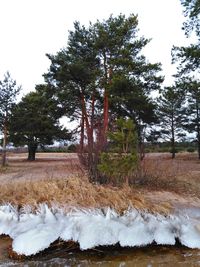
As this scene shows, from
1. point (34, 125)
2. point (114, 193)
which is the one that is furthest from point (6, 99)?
point (114, 193)

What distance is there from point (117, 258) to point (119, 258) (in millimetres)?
37

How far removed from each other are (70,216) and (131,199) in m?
1.52

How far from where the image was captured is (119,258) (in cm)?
621

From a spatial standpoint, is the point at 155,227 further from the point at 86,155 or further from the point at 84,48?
the point at 84,48

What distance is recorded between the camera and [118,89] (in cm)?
2048

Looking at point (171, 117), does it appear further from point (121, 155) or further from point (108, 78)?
point (121, 155)

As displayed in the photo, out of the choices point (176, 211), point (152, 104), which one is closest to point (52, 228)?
point (176, 211)

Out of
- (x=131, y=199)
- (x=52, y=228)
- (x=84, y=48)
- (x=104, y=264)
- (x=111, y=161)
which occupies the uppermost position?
(x=84, y=48)

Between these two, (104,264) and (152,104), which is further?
(152,104)

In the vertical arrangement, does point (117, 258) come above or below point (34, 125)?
below

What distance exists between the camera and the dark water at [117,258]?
5.95 m

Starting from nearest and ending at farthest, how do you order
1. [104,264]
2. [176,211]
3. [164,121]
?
[104,264] < [176,211] < [164,121]

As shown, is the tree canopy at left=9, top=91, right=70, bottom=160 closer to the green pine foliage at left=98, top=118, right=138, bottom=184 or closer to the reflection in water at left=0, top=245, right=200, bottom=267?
the green pine foliage at left=98, top=118, right=138, bottom=184

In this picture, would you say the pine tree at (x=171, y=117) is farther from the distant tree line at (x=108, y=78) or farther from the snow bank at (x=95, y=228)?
the snow bank at (x=95, y=228)
